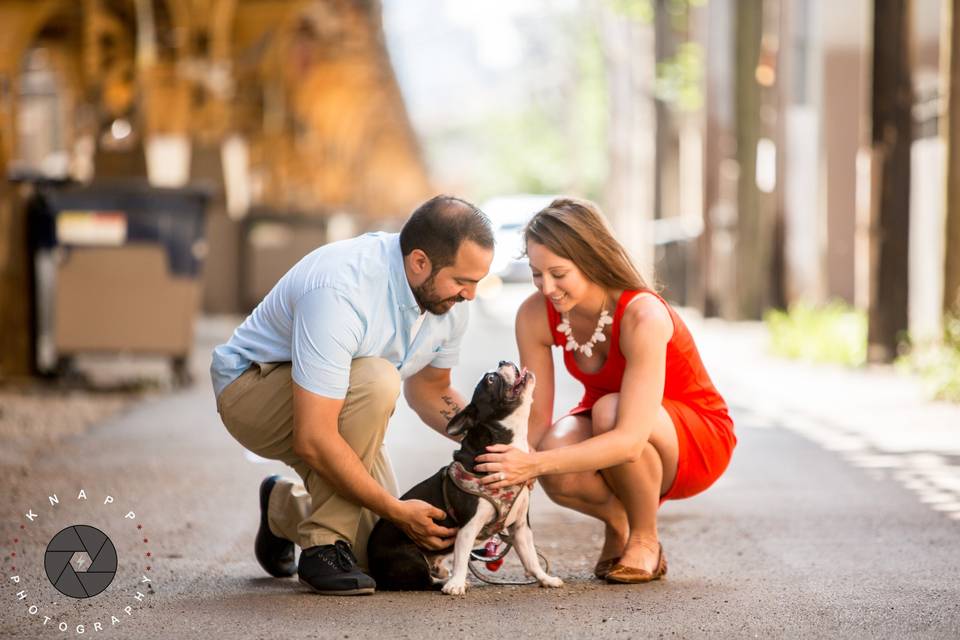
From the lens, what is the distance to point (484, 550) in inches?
203

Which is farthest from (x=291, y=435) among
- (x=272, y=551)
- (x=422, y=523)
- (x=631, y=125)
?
(x=631, y=125)

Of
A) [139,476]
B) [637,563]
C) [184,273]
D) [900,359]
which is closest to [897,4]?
[900,359]

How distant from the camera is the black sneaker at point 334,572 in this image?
4.81 meters

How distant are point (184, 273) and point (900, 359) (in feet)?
20.0

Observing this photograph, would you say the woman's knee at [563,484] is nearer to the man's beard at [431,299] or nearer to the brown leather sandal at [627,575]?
the brown leather sandal at [627,575]

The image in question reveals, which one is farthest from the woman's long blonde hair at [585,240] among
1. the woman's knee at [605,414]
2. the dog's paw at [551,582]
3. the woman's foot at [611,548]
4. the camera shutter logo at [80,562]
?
the camera shutter logo at [80,562]

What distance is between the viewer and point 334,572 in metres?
4.83

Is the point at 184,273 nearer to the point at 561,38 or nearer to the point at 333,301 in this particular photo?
the point at 333,301

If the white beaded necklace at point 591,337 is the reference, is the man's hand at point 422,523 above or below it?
below

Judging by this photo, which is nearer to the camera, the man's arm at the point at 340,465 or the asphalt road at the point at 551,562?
the asphalt road at the point at 551,562

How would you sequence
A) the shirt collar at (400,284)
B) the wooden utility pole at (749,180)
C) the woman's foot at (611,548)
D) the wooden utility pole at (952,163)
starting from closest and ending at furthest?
the shirt collar at (400,284), the woman's foot at (611,548), the wooden utility pole at (952,163), the wooden utility pole at (749,180)

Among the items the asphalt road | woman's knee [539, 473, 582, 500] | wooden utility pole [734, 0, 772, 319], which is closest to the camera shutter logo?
the asphalt road

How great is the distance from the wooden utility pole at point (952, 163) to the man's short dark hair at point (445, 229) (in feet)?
24.3

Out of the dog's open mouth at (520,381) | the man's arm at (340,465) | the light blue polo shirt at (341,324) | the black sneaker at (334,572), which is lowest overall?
the black sneaker at (334,572)
